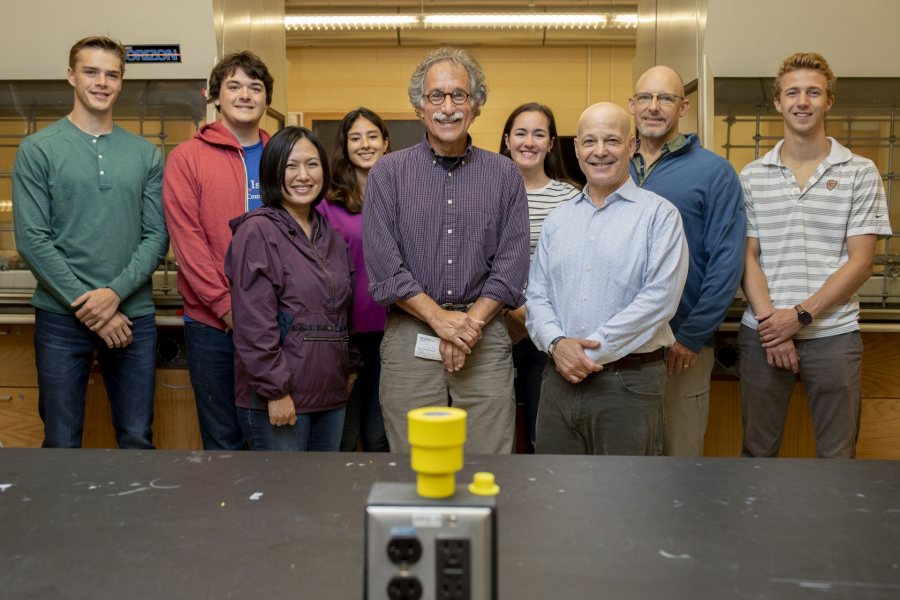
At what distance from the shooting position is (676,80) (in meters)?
2.43

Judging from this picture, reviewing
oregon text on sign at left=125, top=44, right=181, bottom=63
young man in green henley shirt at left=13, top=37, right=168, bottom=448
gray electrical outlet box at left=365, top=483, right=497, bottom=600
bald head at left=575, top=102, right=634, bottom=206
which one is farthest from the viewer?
oregon text on sign at left=125, top=44, right=181, bottom=63

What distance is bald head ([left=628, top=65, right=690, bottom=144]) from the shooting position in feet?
7.91

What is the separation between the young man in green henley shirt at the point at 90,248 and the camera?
2.41 metres

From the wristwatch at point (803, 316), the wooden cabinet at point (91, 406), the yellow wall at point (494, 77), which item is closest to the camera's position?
the wristwatch at point (803, 316)

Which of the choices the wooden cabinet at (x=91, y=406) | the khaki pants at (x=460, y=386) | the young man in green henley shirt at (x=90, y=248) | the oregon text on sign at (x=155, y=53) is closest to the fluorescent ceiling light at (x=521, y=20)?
the oregon text on sign at (x=155, y=53)

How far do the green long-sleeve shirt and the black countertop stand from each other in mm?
1171

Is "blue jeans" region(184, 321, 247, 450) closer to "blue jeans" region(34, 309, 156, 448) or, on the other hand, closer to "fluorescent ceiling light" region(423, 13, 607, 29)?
"blue jeans" region(34, 309, 156, 448)

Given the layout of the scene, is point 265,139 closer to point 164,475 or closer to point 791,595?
point 164,475

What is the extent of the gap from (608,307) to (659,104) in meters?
0.76

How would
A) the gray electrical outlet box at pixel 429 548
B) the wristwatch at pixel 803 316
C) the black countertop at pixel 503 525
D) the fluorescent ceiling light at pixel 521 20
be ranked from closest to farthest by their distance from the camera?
the gray electrical outlet box at pixel 429 548 → the black countertop at pixel 503 525 → the wristwatch at pixel 803 316 → the fluorescent ceiling light at pixel 521 20

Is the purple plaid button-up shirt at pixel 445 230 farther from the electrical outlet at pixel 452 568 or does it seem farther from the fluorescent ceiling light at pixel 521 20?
the fluorescent ceiling light at pixel 521 20

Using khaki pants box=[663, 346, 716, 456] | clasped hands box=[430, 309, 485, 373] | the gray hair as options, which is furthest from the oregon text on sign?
khaki pants box=[663, 346, 716, 456]

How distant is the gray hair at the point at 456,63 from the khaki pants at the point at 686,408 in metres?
1.00

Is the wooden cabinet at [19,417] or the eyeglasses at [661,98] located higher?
the eyeglasses at [661,98]
